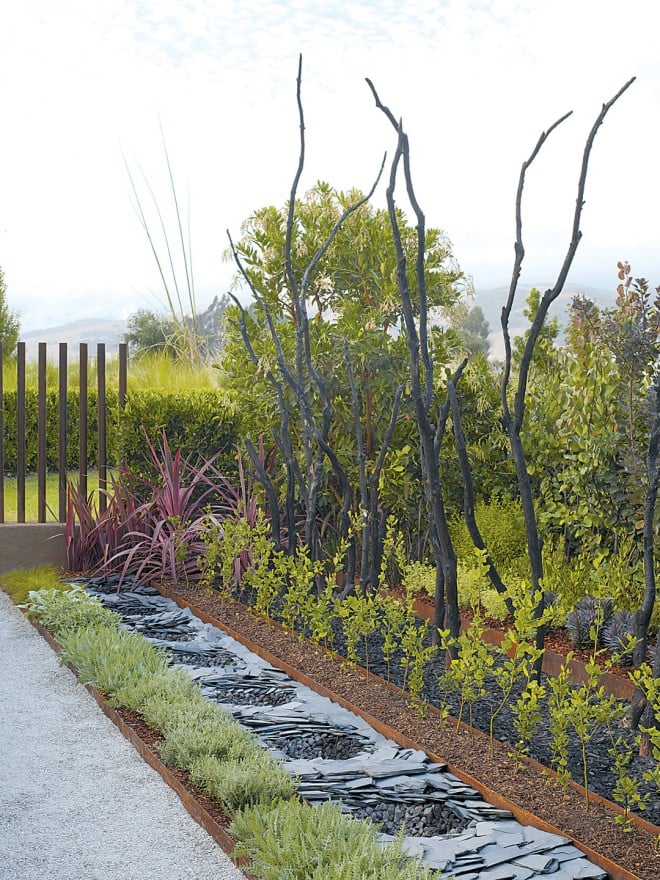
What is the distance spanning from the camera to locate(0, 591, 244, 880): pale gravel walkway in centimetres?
250

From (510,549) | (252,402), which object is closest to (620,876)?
(510,549)

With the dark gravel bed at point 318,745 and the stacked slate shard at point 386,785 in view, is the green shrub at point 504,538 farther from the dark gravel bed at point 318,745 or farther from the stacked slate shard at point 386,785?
the dark gravel bed at point 318,745

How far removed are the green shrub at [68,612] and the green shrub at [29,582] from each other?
38 centimetres

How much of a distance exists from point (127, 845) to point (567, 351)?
370 cm

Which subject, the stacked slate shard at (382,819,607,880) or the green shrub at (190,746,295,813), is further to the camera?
the green shrub at (190,746,295,813)

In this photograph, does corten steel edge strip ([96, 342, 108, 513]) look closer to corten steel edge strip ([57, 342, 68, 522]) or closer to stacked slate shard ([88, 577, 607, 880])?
corten steel edge strip ([57, 342, 68, 522])

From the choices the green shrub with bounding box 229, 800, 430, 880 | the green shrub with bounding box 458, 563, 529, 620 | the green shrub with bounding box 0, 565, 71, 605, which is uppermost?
the green shrub with bounding box 458, 563, 529, 620

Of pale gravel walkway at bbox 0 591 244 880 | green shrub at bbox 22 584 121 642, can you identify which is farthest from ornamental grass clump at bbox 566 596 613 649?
green shrub at bbox 22 584 121 642

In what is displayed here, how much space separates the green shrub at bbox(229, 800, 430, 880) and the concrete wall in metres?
4.58

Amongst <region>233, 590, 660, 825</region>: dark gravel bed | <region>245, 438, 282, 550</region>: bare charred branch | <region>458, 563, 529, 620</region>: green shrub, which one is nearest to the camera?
<region>233, 590, 660, 825</region>: dark gravel bed

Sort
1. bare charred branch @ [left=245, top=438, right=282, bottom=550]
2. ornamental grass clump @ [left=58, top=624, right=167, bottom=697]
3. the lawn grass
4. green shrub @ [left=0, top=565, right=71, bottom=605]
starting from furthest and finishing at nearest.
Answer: the lawn grass, green shrub @ [left=0, top=565, right=71, bottom=605], bare charred branch @ [left=245, top=438, right=282, bottom=550], ornamental grass clump @ [left=58, top=624, right=167, bottom=697]

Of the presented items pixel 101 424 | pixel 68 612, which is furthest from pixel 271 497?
pixel 101 424

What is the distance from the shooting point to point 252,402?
251 inches

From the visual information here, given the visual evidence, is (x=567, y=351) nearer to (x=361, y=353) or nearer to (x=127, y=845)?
(x=361, y=353)
